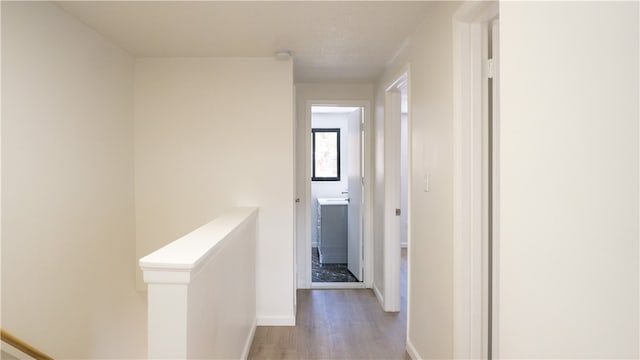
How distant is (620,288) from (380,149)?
3.10 meters

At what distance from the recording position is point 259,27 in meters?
2.54

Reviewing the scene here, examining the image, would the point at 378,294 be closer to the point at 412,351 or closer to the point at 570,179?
the point at 412,351

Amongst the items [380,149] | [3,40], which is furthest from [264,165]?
[3,40]

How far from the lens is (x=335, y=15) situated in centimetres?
231

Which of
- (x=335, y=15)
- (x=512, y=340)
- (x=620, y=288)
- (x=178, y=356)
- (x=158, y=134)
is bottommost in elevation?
(x=178, y=356)

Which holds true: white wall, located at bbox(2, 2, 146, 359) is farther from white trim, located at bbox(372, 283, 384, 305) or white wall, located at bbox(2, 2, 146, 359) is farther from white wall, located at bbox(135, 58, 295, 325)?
white trim, located at bbox(372, 283, 384, 305)

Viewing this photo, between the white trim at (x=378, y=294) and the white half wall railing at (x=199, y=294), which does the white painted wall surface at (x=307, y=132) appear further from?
the white half wall railing at (x=199, y=294)

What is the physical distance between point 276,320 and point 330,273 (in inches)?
68.0

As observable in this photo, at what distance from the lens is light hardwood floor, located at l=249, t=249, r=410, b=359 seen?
9.30ft

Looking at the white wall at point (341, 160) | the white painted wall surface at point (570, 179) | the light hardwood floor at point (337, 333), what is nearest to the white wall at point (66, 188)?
the light hardwood floor at point (337, 333)

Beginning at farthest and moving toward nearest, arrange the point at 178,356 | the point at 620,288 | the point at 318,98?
the point at 318,98
the point at 178,356
the point at 620,288

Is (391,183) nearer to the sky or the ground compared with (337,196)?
nearer to the sky

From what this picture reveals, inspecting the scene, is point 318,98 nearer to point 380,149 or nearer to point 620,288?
point 380,149

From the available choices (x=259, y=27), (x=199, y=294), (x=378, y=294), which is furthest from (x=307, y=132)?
(x=199, y=294)
